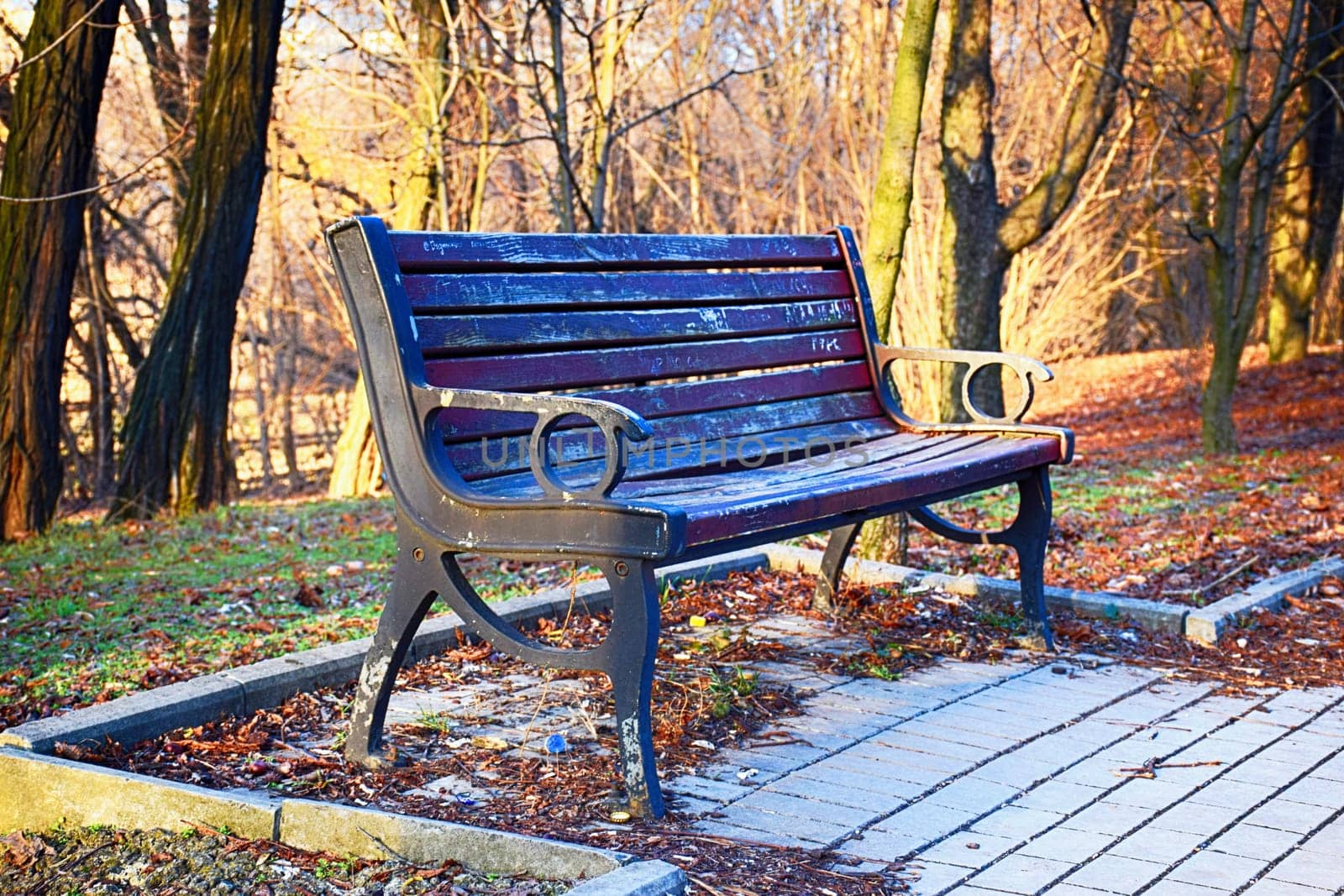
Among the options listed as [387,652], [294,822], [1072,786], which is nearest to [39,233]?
[387,652]

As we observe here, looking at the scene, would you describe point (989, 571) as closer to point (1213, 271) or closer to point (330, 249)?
point (330, 249)

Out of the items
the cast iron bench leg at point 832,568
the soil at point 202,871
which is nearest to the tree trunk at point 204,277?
the cast iron bench leg at point 832,568

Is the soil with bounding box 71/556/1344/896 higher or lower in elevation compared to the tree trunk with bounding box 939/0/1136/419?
lower

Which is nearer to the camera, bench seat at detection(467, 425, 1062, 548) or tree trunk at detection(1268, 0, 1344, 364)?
bench seat at detection(467, 425, 1062, 548)

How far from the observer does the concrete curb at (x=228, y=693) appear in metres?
3.45

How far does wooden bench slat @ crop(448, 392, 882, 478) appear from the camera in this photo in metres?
3.69

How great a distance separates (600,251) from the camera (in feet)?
14.0

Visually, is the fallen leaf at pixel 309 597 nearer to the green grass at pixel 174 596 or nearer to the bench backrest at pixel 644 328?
the green grass at pixel 174 596

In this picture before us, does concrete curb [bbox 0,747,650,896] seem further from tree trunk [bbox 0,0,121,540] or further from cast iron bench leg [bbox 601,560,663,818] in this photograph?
tree trunk [bbox 0,0,121,540]

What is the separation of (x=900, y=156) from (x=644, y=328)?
1.90 metres

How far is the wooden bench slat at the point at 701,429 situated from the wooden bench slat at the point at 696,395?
0.07ft

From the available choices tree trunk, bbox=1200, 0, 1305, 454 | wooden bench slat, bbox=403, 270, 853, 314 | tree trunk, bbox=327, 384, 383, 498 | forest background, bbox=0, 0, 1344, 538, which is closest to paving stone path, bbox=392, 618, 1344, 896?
wooden bench slat, bbox=403, 270, 853, 314

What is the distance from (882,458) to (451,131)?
8159mm

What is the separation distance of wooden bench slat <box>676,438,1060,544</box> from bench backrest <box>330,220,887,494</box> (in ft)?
1.91
